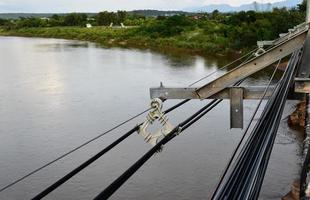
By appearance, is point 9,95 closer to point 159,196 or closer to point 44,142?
point 44,142

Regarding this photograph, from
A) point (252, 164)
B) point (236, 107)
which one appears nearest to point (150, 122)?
point (236, 107)

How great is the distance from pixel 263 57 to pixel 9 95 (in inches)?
704

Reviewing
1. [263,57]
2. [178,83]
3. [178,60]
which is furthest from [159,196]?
[178,60]

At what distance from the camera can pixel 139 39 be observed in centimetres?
4866

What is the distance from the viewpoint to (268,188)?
33.1ft

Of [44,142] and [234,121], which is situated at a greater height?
[234,121]

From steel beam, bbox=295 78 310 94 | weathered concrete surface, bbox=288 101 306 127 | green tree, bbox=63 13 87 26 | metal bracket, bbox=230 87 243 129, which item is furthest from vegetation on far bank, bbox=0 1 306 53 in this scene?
steel beam, bbox=295 78 310 94

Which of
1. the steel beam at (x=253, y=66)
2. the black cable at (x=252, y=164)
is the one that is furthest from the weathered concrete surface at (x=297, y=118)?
the black cable at (x=252, y=164)

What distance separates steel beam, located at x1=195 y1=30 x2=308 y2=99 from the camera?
4.41 m

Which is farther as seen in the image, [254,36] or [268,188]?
[254,36]

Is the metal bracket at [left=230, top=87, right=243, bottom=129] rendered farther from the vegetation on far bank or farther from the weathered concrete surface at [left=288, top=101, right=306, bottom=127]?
the vegetation on far bank

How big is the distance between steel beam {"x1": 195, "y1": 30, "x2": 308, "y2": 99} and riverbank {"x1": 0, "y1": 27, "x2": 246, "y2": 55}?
3115 cm

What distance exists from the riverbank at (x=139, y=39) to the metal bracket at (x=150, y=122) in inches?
1246

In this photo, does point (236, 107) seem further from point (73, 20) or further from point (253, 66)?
point (73, 20)
